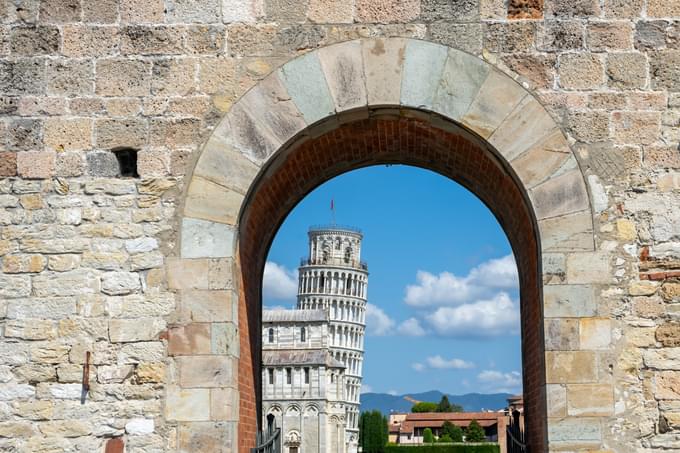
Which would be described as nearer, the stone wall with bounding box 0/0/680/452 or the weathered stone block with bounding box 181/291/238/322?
the stone wall with bounding box 0/0/680/452

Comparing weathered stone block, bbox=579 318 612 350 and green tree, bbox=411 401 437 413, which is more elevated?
green tree, bbox=411 401 437 413

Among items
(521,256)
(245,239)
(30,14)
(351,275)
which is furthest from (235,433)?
(351,275)

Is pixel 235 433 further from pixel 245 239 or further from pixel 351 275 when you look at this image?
pixel 351 275

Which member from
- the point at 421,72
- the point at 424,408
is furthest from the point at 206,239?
the point at 424,408

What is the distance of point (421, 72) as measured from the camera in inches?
306

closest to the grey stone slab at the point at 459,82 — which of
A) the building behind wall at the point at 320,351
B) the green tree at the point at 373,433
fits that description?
the building behind wall at the point at 320,351

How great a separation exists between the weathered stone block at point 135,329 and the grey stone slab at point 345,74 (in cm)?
233

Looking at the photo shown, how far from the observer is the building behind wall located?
275 feet

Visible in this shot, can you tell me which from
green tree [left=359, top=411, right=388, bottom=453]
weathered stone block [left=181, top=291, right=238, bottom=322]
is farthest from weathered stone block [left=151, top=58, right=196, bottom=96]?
green tree [left=359, top=411, right=388, bottom=453]

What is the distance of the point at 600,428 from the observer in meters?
7.20

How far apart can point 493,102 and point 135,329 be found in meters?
3.48

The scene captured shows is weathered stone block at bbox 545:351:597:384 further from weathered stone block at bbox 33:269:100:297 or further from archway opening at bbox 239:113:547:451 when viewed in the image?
weathered stone block at bbox 33:269:100:297

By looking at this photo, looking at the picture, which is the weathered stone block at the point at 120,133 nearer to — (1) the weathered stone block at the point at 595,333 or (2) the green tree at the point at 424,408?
(1) the weathered stone block at the point at 595,333

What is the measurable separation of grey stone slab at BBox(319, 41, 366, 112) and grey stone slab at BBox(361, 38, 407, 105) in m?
0.06
